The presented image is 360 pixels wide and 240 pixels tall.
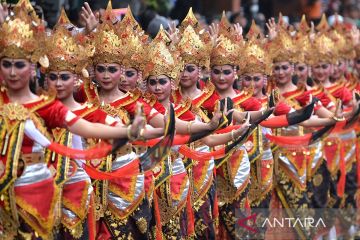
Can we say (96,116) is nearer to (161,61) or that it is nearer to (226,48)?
(161,61)

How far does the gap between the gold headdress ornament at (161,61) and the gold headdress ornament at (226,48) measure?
1.13 meters

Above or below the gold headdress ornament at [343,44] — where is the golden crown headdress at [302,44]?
above

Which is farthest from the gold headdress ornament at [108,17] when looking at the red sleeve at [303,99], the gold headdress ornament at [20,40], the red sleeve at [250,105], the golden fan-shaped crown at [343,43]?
the golden fan-shaped crown at [343,43]

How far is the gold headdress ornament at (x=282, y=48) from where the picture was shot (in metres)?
14.7

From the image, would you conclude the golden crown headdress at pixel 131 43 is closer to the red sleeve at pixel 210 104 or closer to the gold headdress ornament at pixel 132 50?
the gold headdress ornament at pixel 132 50

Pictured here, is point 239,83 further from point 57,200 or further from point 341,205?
point 57,200

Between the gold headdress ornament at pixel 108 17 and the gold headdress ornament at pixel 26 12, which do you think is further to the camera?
the gold headdress ornament at pixel 108 17

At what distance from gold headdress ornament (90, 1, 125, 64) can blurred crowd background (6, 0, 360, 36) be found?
104 centimetres

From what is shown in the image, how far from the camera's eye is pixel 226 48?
42.5ft

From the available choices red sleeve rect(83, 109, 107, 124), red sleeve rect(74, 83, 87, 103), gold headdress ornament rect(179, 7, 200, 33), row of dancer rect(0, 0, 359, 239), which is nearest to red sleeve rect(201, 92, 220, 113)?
row of dancer rect(0, 0, 359, 239)

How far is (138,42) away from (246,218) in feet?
9.06

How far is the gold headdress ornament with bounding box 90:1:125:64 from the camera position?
11.1 meters

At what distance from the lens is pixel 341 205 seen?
16203 millimetres

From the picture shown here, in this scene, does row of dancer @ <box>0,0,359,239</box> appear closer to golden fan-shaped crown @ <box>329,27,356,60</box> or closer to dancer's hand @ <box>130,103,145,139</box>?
dancer's hand @ <box>130,103,145,139</box>
